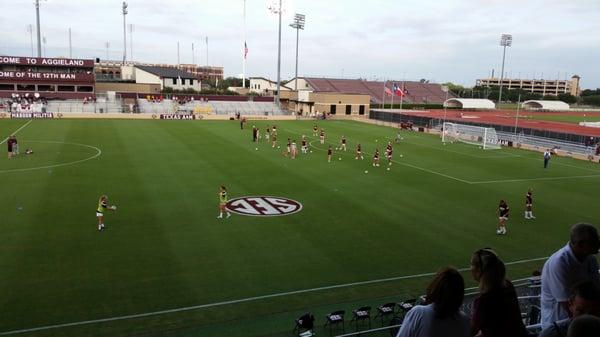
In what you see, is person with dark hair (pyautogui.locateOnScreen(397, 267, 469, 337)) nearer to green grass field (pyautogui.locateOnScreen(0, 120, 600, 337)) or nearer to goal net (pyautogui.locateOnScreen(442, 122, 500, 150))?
green grass field (pyautogui.locateOnScreen(0, 120, 600, 337))

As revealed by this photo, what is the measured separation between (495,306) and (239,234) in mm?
14365

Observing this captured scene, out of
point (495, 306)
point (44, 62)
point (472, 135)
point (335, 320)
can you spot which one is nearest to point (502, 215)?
point (335, 320)

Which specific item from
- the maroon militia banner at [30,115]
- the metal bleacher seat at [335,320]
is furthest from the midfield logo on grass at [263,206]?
A: the maroon militia banner at [30,115]

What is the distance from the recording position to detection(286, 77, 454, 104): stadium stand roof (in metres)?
129

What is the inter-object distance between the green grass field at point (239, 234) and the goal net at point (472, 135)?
426 inches

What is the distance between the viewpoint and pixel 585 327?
129 inches

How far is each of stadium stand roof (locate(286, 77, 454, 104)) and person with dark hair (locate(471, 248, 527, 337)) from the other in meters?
121

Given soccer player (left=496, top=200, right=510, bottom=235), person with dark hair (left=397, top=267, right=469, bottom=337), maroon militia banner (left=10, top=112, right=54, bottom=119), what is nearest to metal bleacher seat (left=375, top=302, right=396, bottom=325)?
person with dark hair (left=397, top=267, right=469, bottom=337)

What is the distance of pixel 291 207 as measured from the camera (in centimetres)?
2248

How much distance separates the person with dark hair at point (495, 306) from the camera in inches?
182

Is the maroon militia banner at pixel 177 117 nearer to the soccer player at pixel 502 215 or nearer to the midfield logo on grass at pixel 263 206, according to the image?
the midfield logo on grass at pixel 263 206

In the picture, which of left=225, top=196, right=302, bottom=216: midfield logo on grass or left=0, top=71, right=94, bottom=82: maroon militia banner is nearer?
left=225, top=196, right=302, bottom=216: midfield logo on grass

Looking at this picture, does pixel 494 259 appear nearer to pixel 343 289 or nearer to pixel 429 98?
pixel 343 289

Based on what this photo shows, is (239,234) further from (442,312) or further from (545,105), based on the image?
(545,105)
